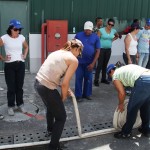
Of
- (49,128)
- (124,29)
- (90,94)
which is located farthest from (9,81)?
(124,29)

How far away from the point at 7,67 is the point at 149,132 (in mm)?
2784

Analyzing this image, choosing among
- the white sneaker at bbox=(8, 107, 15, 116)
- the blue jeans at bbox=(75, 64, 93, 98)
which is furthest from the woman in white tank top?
the white sneaker at bbox=(8, 107, 15, 116)

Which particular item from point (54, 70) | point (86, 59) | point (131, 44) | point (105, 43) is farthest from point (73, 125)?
point (105, 43)

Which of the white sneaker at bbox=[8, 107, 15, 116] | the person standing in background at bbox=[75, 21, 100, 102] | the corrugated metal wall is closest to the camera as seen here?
the white sneaker at bbox=[8, 107, 15, 116]

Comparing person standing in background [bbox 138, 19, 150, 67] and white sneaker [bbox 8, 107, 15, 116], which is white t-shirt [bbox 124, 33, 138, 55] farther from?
white sneaker [bbox 8, 107, 15, 116]

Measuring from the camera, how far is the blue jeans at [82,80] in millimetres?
6188

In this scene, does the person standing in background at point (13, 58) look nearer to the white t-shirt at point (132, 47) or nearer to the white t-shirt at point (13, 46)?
the white t-shirt at point (13, 46)

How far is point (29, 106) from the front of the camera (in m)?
5.88

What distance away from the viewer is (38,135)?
4586mm

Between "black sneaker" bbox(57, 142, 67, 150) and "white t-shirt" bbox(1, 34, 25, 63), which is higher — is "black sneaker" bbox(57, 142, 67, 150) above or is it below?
below

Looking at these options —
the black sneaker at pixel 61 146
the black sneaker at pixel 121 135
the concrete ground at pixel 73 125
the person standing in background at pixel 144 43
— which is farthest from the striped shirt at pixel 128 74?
the person standing in background at pixel 144 43

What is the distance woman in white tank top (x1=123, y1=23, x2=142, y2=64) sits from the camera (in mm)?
6717

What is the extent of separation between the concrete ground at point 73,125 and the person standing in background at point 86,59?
313mm

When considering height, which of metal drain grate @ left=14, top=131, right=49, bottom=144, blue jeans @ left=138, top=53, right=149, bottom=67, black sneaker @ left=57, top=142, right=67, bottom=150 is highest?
blue jeans @ left=138, top=53, right=149, bottom=67
